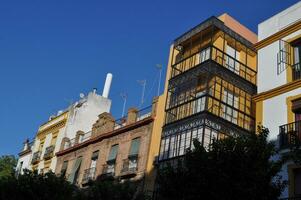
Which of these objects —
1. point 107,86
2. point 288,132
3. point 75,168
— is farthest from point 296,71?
point 107,86

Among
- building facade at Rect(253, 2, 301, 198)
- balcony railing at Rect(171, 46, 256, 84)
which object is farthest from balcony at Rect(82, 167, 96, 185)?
building facade at Rect(253, 2, 301, 198)

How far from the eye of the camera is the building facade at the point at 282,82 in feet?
53.6

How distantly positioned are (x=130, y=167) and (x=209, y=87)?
7.10 m

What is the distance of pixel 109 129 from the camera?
1225 inches

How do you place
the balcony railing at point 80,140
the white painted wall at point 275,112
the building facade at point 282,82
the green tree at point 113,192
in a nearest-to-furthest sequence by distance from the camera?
the building facade at point 282,82 → the white painted wall at point 275,112 → the green tree at point 113,192 → the balcony railing at point 80,140

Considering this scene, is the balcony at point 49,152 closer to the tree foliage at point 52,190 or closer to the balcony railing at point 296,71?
the tree foliage at point 52,190

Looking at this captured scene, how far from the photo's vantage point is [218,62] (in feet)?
77.4

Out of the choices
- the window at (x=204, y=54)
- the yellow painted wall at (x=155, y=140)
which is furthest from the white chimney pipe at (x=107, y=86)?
the window at (x=204, y=54)

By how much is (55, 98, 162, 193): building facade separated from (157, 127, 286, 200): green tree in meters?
10.4

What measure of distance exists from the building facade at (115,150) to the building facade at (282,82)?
8.19 m

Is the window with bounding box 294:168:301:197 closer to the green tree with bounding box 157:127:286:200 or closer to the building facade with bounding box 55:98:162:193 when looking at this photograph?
the green tree with bounding box 157:127:286:200

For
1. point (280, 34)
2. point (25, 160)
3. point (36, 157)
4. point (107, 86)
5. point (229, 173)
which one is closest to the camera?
point (229, 173)

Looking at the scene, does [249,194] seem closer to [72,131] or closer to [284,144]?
A: [284,144]

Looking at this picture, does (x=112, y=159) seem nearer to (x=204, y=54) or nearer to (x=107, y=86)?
(x=204, y=54)
